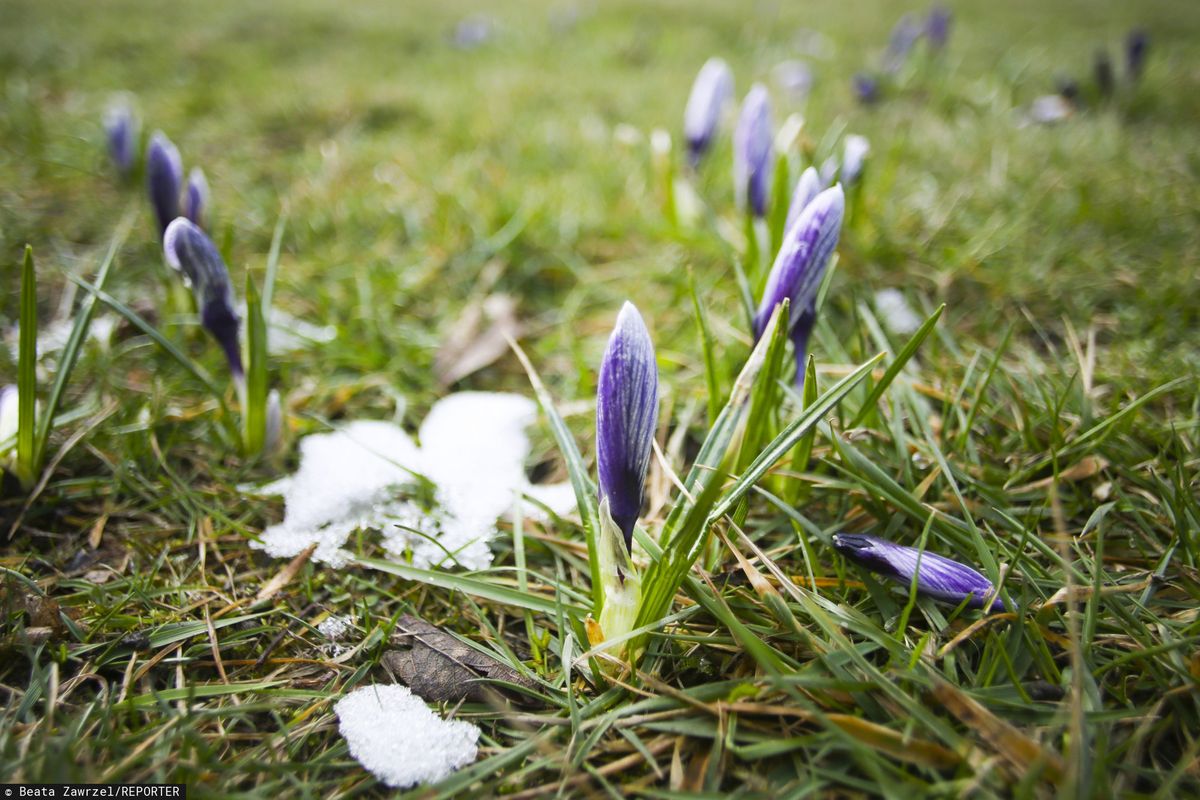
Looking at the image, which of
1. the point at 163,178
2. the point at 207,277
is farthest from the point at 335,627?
the point at 163,178

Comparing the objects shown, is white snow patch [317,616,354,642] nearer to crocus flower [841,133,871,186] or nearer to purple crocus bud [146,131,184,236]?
purple crocus bud [146,131,184,236]

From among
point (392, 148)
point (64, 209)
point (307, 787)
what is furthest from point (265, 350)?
point (392, 148)

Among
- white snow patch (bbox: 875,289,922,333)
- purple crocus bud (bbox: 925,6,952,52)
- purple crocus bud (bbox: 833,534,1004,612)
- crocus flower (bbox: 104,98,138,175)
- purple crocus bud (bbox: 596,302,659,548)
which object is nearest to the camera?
purple crocus bud (bbox: 596,302,659,548)

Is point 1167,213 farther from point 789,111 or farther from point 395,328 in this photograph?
point 395,328

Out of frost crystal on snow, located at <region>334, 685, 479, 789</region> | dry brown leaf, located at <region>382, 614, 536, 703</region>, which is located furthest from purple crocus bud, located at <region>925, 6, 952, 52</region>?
frost crystal on snow, located at <region>334, 685, 479, 789</region>

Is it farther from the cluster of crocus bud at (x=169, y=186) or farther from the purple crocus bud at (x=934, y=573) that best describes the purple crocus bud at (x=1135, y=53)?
the cluster of crocus bud at (x=169, y=186)

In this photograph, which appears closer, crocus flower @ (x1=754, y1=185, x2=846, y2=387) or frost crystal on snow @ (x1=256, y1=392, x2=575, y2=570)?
crocus flower @ (x1=754, y1=185, x2=846, y2=387)

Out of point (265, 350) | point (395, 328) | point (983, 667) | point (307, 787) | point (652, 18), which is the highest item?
point (652, 18)

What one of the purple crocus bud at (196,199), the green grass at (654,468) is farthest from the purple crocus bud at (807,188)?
the purple crocus bud at (196,199)
